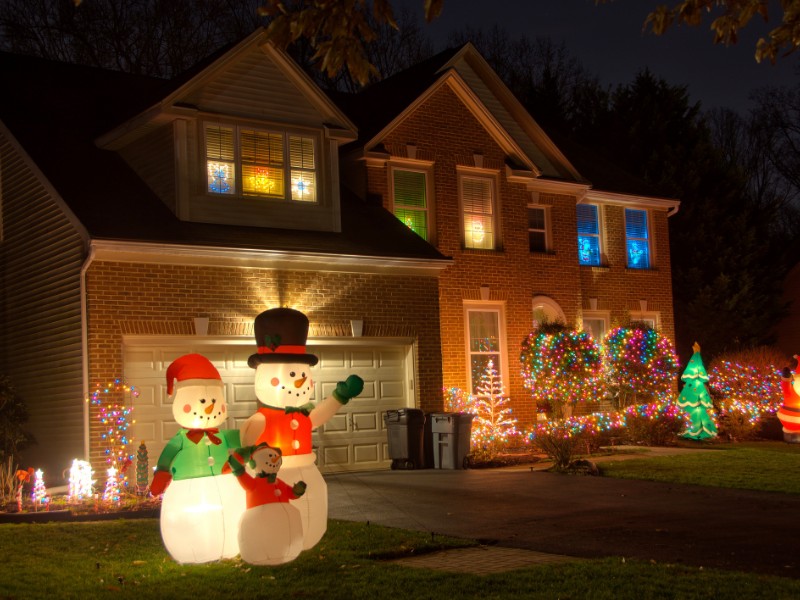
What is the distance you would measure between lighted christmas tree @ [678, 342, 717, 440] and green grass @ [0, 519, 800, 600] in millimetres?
13993

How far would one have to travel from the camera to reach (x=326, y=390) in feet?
59.3

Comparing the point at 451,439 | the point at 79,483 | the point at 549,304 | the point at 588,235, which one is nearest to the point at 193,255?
the point at 79,483

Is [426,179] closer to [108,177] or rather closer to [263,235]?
[263,235]

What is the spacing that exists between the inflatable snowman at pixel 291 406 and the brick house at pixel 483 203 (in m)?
11.3

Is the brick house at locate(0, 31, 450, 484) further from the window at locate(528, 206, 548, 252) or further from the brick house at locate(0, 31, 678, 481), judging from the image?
the window at locate(528, 206, 548, 252)

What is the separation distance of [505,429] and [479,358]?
5.16ft

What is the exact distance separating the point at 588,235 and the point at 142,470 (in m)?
14.5

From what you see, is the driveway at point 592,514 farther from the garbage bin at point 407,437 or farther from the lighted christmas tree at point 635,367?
the lighted christmas tree at point 635,367

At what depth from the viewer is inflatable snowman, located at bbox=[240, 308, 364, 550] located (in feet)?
31.4

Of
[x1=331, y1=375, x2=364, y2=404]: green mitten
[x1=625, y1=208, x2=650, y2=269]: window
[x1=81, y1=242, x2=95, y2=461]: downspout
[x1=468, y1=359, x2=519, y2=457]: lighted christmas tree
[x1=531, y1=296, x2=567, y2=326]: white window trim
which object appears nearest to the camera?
[x1=331, y1=375, x2=364, y2=404]: green mitten

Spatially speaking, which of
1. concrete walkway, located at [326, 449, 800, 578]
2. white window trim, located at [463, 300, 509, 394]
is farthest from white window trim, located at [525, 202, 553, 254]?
concrete walkway, located at [326, 449, 800, 578]

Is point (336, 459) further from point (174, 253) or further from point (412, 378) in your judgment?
point (174, 253)

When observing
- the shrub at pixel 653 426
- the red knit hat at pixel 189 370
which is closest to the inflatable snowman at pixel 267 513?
the red knit hat at pixel 189 370

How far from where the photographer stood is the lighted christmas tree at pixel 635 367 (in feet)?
75.8
